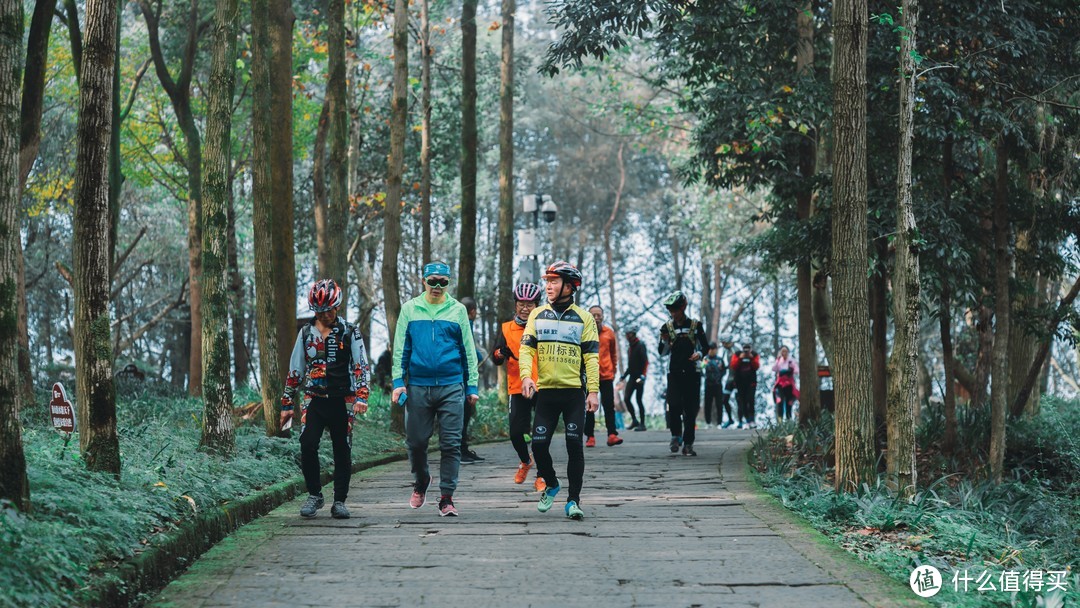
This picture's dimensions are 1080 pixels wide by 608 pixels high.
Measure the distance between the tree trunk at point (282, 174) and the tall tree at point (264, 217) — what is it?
0.16m

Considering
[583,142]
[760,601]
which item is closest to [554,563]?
[760,601]

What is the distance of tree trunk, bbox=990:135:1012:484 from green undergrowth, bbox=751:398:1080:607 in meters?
0.53

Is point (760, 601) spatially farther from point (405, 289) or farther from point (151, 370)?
point (405, 289)

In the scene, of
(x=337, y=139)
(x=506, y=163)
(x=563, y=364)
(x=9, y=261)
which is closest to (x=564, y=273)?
(x=563, y=364)

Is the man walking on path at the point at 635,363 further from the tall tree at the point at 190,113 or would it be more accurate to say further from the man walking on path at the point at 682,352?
the tall tree at the point at 190,113

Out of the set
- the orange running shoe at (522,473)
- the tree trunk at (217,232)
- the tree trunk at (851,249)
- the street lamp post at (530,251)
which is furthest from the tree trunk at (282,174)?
the street lamp post at (530,251)

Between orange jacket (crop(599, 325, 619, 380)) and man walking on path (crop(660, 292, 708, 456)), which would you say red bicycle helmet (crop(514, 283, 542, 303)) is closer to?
man walking on path (crop(660, 292, 708, 456))

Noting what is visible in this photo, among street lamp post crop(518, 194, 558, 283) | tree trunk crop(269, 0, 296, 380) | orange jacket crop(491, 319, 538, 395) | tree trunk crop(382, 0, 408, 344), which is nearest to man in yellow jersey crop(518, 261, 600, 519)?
orange jacket crop(491, 319, 538, 395)

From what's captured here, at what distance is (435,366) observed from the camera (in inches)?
354

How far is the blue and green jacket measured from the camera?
29.5 feet

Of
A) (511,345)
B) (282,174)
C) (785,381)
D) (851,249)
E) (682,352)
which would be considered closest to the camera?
(851,249)

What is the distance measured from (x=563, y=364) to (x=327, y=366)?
1.82 metres

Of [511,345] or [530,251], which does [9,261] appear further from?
[530,251]

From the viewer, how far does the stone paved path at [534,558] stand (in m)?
6.11
